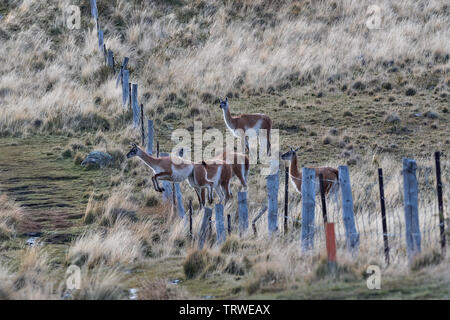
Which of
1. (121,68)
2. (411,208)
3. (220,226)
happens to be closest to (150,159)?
(220,226)

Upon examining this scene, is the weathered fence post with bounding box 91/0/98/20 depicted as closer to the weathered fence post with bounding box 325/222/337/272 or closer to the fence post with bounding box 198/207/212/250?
the fence post with bounding box 198/207/212/250

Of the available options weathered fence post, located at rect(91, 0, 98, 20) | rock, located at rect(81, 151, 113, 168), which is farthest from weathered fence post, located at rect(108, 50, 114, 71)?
rock, located at rect(81, 151, 113, 168)

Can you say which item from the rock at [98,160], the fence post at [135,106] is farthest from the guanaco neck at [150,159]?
the fence post at [135,106]

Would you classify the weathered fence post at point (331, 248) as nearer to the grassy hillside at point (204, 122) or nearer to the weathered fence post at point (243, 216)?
the grassy hillside at point (204, 122)

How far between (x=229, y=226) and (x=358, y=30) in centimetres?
1697

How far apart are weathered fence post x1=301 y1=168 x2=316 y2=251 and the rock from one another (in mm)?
7344

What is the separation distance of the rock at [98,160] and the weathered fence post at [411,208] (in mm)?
8740

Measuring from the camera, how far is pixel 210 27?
90.2 ft

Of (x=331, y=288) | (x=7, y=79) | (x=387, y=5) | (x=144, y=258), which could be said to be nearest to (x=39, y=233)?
(x=144, y=258)

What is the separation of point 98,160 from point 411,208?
29.3 feet

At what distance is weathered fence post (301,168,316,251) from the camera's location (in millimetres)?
9977

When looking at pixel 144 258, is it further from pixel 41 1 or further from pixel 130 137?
pixel 41 1
